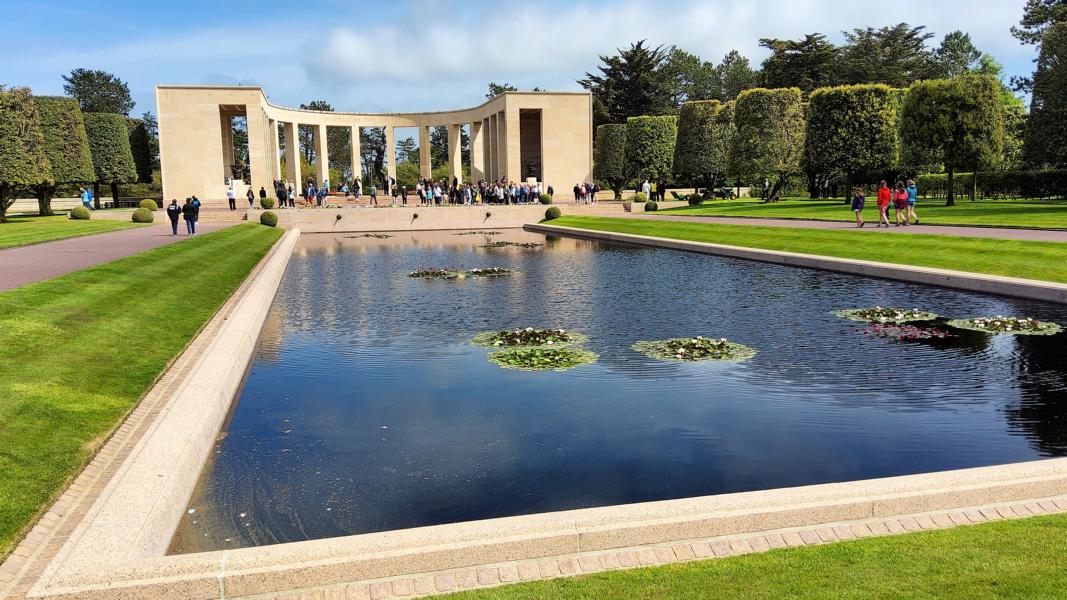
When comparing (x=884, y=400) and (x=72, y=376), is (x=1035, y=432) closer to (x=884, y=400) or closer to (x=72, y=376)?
(x=884, y=400)

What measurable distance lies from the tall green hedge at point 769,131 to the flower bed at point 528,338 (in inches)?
1596

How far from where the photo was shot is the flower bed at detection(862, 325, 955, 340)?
10859mm

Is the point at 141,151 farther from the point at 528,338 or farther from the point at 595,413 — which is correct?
the point at 595,413

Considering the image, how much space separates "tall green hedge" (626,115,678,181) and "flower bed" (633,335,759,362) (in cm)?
5505

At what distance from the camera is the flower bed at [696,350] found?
986 centimetres

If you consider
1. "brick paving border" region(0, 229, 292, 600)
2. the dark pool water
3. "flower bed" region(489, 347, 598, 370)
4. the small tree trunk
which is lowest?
the dark pool water

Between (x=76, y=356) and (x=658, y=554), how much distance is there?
23.9 ft

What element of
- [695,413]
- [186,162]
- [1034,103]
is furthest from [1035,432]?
[186,162]

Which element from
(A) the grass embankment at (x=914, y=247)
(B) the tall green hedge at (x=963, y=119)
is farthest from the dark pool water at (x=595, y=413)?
(B) the tall green hedge at (x=963, y=119)

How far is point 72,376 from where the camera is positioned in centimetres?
785

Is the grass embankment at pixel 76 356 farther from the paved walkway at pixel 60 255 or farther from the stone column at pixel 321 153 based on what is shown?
the stone column at pixel 321 153

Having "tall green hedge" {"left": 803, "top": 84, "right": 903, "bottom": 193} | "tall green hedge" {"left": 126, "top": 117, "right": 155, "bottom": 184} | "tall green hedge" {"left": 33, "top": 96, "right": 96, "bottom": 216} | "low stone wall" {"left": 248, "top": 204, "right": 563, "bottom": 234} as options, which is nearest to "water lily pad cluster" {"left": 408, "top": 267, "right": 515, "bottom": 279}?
"low stone wall" {"left": 248, "top": 204, "right": 563, "bottom": 234}

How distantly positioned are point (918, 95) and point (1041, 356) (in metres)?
30.5

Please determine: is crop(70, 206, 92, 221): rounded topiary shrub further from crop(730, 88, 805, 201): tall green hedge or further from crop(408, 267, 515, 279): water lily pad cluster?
crop(730, 88, 805, 201): tall green hedge
